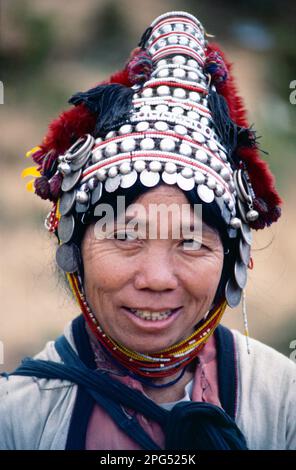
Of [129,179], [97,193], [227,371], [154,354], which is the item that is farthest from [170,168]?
[227,371]

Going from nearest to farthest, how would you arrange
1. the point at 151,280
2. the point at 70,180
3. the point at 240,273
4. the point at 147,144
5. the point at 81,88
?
the point at 151,280 → the point at 147,144 → the point at 70,180 → the point at 240,273 → the point at 81,88

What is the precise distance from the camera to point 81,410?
2.57m

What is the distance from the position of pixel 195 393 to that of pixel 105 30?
7.75 metres

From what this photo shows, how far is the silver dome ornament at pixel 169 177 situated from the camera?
238 centimetres

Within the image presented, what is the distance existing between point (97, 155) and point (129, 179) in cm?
18

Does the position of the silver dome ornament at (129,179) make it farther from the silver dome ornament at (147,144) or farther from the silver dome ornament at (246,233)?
the silver dome ornament at (246,233)

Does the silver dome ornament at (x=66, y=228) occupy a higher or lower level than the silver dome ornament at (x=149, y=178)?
lower

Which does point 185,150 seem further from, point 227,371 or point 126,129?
point 227,371

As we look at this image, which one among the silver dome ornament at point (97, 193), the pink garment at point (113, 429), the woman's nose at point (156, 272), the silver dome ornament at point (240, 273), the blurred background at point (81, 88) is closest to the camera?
the woman's nose at point (156, 272)

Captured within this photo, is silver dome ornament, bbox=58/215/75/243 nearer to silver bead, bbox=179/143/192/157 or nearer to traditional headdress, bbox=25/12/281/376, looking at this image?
traditional headdress, bbox=25/12/281/376

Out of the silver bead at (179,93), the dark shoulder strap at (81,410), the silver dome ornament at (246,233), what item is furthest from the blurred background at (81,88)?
the silver bead at (179,93)

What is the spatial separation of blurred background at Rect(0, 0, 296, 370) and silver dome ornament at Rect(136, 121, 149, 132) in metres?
3.36

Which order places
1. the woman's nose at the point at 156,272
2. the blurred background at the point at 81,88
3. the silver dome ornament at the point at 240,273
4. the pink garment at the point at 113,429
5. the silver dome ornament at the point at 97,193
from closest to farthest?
1. the woman's nose at the point at 156,272
2. the silver dome ornament at the point at 97,193
3. the pink garment at the point at 113,429
4. the silver dome ornament at the point at 240,273
5. the blurred background at the point at 81,88

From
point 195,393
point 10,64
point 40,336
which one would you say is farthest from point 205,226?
point 10,64
